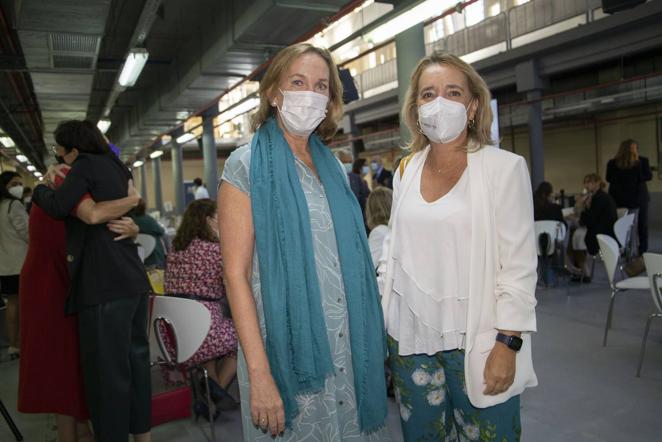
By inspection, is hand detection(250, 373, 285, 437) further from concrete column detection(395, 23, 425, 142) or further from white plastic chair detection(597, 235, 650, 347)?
concrete column detection(395, 23, 425, 142)

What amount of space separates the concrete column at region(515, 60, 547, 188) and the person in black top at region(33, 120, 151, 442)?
9053 mm

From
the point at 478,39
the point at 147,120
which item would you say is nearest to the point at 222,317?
the point at 478,39

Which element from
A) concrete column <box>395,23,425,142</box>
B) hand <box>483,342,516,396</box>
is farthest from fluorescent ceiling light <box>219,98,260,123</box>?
hand <box>483,342,516,396</box>

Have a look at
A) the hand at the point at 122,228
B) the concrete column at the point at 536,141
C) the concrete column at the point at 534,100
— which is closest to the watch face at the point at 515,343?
the hand at the point at 122,228

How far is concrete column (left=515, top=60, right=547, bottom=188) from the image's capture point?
9789 millimetres

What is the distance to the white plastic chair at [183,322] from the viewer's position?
8.49ft

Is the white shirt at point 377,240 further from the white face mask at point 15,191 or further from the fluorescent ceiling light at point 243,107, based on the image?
the fluorescent ceiling light at point 243,107

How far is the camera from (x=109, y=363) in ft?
7.07

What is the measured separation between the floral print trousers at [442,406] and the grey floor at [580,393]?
1295mm

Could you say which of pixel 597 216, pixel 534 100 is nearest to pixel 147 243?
pixel 597 216

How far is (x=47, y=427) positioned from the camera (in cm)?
311

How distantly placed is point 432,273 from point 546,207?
5024 mm

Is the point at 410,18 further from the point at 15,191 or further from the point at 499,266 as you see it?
the point at 15,191

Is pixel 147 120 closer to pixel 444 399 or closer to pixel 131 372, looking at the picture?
pixel 131 372
